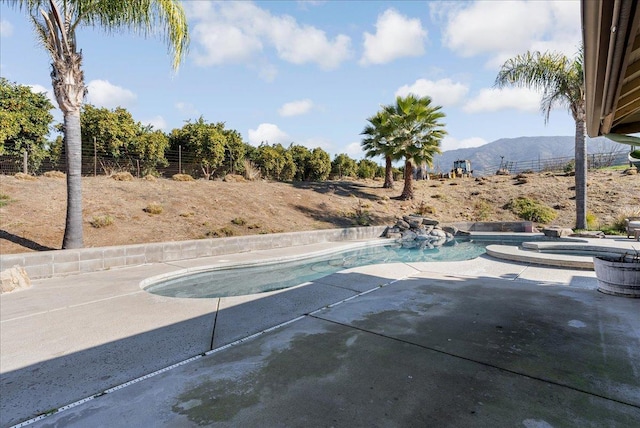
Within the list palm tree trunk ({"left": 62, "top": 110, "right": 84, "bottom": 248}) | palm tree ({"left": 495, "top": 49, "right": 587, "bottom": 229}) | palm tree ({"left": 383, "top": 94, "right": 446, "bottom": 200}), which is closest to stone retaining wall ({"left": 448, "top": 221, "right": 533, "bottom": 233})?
palm tree ({"left": 495, "top": 49, "right": 587, "bottom": 229})

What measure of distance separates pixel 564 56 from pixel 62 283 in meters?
18.6

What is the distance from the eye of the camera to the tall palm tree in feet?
64.5

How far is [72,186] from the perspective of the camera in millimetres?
7980

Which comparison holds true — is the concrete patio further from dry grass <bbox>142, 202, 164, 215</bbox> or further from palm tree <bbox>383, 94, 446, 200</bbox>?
palm tree <bbox>383, 94, 446, 200</bbox>

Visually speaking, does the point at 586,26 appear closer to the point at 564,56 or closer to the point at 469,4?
the point at 469,4

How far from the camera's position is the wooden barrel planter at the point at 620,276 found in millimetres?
4840

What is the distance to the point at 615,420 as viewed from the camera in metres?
2.13

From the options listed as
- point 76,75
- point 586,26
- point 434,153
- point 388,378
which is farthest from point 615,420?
point 434,153

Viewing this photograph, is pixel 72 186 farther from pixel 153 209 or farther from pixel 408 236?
pixel 408 236

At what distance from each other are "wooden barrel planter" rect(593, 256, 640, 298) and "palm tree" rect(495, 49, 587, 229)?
11077mm

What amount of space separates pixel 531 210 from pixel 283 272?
1610cm

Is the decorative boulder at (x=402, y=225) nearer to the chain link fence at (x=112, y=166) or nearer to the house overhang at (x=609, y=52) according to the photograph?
the chain link fence at (x=112, y=166)

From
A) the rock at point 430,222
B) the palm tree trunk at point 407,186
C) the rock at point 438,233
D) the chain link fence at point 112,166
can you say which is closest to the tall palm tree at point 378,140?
the palm tree trunk at point 407,186

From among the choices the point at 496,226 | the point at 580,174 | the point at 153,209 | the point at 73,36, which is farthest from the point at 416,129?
the point at 73,36
